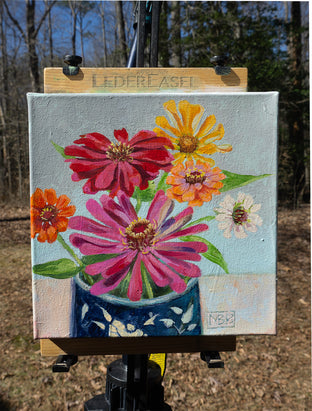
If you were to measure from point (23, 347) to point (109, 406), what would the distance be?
1.69 m

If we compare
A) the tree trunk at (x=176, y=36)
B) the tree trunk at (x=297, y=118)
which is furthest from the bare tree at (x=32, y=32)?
the tree trunk at (x=297, y=118)

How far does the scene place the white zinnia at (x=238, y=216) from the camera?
971 millimetres

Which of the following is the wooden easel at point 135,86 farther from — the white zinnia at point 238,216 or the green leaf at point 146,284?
the white zinnia at point 238,216

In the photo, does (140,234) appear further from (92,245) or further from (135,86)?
(135,86)

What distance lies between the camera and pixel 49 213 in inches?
37.3

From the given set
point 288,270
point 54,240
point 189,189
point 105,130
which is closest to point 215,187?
point 189,189

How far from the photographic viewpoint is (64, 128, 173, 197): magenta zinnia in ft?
3.13

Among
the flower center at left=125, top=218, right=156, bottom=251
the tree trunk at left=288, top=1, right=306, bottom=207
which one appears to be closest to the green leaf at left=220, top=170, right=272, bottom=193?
the flower center at left=125, top=218, right=156, bottom=251

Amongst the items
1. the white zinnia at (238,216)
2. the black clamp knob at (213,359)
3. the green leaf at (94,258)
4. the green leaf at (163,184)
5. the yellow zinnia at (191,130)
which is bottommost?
the black clamp knob at (213,359)

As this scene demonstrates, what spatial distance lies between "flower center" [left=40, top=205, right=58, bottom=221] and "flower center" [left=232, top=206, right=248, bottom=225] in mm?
466

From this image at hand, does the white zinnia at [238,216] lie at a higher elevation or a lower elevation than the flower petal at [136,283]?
higher

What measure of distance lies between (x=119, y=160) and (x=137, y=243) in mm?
224

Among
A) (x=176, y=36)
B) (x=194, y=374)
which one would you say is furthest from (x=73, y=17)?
(x=194, y=374)

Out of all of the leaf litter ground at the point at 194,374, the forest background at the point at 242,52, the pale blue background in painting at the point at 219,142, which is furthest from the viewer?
the forest background at the point at 242,52
